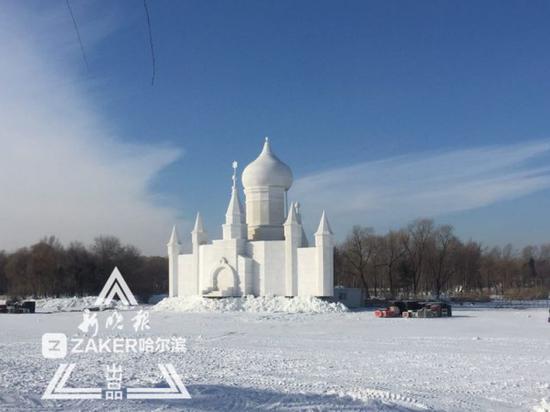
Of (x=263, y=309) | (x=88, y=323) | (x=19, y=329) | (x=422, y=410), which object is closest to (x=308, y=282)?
(x=263, y=309)

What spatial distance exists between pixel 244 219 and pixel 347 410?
1453 inches

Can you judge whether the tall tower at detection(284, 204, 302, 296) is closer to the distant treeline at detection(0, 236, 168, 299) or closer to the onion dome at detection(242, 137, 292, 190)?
the onion dome at detection(242, 137, 292, 190)

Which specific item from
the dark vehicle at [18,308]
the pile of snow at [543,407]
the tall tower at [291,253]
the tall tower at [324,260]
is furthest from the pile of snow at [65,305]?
the pile of snow at [543,407]

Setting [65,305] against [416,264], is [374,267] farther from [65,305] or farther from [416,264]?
[65,305]

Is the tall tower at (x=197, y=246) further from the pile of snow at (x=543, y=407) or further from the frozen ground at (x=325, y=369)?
the pile of snow at (x=543, y=407)

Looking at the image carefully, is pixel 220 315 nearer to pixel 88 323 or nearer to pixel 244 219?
pixel 88 323

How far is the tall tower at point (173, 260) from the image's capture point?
4984 cm

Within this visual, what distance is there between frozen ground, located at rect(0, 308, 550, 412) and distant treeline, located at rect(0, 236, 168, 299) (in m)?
47.5

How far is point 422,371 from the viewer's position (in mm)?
15422

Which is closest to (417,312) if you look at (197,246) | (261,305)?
(261,305)

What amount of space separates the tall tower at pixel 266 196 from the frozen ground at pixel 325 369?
20.7 meters

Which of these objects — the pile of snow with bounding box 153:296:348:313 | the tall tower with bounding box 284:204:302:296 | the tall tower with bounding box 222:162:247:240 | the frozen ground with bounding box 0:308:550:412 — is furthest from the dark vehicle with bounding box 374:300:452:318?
the tall tower with bounding box 222:162:247:240

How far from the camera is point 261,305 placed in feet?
137

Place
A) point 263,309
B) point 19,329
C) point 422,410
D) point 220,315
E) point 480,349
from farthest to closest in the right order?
point 263,309 → point 220,315 → point 19,329 → point 480,349 → point 422,410
